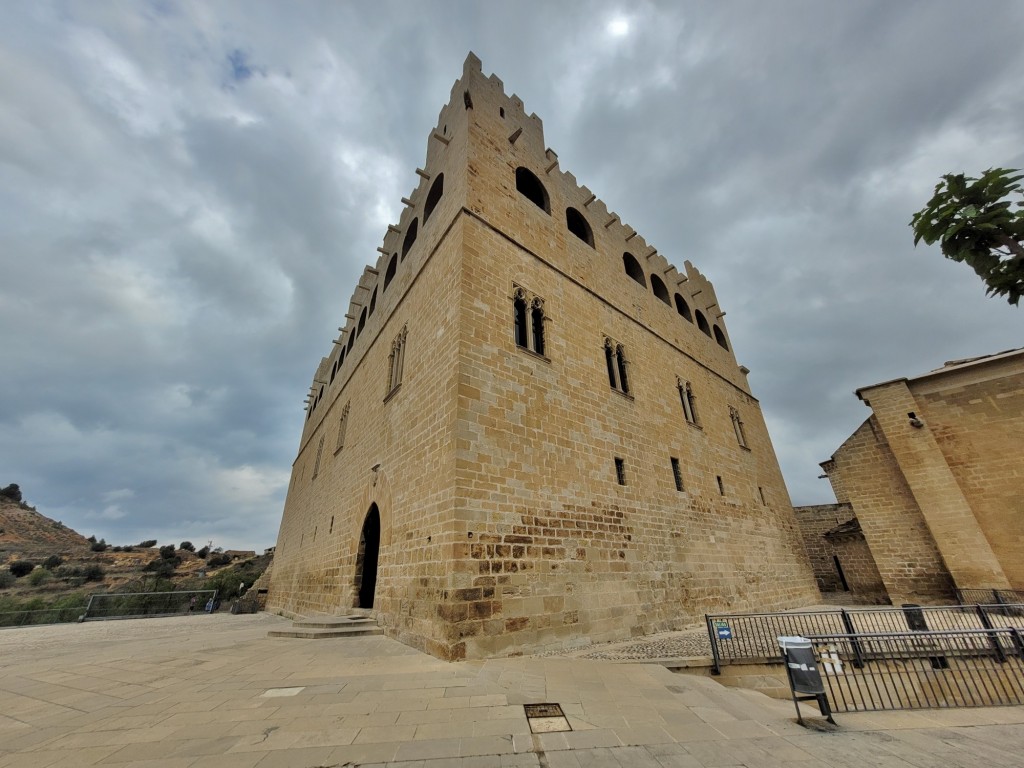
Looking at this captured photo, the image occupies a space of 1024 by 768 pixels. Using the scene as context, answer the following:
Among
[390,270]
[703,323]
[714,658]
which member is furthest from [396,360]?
[703,323]

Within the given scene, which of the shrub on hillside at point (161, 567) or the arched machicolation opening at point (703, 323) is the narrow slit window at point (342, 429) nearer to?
the arched machicolation opening at point (703, 323)

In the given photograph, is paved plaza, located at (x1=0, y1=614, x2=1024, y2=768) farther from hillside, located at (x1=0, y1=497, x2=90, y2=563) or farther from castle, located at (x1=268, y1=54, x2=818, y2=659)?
hillside, located at (x1=0, y1=497, x2=90, y2=563)

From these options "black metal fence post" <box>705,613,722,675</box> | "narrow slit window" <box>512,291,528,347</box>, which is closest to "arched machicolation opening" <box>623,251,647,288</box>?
"narrow slit window" <box>512,291,528,347</box>

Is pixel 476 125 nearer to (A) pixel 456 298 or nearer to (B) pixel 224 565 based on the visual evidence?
(A) pixel 456 298

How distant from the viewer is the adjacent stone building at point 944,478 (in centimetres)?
1088

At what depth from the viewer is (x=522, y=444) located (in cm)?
687

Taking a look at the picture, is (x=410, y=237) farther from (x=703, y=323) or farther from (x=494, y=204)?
(x=703, y=323)

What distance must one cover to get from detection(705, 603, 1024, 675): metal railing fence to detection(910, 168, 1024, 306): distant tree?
512cm

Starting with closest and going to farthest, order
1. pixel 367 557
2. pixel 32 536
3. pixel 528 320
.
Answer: pixel 528 320, pixel 367 557, pixel 32 536

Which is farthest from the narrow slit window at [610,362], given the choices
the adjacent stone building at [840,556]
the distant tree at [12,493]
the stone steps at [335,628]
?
the distant tree at [12,493]

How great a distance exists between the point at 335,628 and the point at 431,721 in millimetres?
4975

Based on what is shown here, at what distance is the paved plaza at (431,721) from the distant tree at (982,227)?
5.91 metres

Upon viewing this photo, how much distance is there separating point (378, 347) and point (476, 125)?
652 cm

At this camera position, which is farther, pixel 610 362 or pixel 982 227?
pixel 610 362
